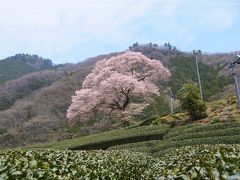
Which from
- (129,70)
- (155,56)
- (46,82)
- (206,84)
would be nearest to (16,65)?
(46,82)

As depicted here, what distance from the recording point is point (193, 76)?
76.5 m

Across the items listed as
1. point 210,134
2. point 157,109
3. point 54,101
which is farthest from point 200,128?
point 54,101

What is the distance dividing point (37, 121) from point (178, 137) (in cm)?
4503

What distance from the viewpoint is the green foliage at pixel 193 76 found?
66.6 m

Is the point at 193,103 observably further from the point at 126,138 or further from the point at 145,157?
the point at 145,157

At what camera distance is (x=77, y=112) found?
143ft

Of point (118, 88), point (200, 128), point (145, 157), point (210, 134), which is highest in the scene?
point (118, 88)

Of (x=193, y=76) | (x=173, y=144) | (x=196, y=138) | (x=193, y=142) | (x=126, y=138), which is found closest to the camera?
(x=193, y=142)

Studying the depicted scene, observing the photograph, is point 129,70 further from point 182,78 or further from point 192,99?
point 182,78

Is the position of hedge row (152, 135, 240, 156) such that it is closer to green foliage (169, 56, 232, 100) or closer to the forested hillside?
the forested hillside

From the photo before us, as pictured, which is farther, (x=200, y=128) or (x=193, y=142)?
(x=200, y=128)

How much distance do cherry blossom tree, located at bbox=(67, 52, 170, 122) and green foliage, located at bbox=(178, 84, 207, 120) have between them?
9336mm

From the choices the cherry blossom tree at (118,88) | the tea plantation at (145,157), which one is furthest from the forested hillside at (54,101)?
the tea plantation at (145,157)

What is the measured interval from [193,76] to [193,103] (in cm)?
4521
